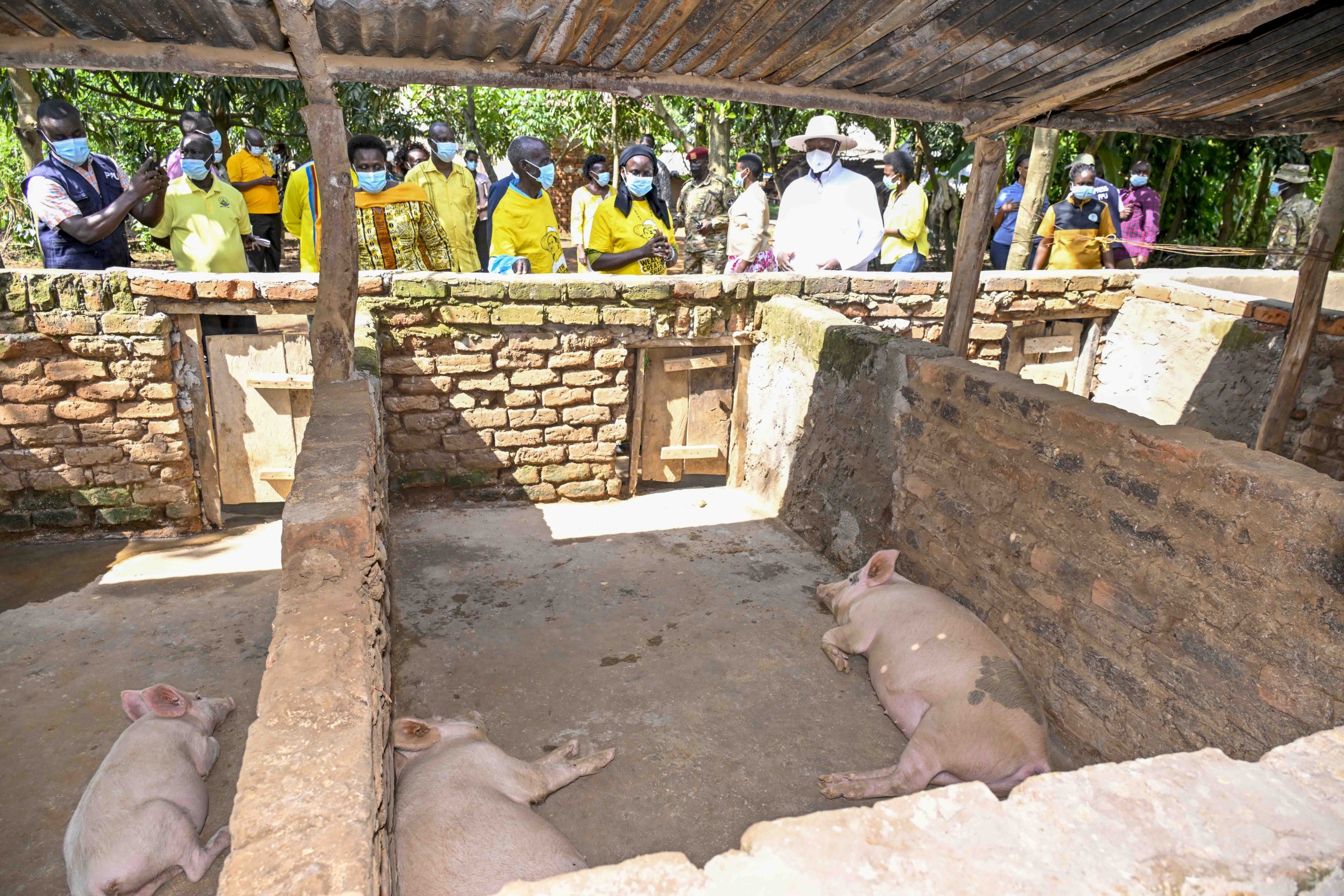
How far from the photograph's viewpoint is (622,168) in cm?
664

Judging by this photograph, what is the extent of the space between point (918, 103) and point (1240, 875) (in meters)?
4.02

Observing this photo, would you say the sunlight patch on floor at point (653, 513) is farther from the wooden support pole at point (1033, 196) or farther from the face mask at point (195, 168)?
the wooden support pole at point (1033, 196)

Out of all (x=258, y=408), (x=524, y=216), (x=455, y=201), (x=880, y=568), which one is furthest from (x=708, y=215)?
(x=880, y=568)

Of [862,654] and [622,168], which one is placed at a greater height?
[622,168]

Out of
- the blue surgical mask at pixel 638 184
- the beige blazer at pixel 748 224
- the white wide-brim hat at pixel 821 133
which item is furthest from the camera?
the beige blazer at pixel 748 224

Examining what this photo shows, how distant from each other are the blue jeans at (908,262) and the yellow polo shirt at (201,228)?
5.82 m

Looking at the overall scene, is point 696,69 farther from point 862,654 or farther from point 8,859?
point 8,859

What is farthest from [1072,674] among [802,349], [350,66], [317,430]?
[350,66]

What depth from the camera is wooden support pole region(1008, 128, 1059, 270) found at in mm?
7977

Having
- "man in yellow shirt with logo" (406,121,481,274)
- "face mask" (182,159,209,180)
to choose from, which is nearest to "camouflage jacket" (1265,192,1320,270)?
"man in yellow shirt with logo" (406,121,481,274)

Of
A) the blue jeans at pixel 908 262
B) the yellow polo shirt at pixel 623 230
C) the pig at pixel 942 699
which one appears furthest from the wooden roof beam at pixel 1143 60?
the blue jeans at pixel 908 262

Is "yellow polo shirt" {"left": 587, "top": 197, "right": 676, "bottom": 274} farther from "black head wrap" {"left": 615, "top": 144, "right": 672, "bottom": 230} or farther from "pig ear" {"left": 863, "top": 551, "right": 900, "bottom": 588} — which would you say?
"pig ear" {"left": 863, "top": 551, "right": 900, "bottom": 588}

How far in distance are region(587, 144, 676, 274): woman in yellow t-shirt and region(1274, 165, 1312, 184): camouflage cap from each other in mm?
7717

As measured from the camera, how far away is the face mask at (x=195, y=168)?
19.8 ft
